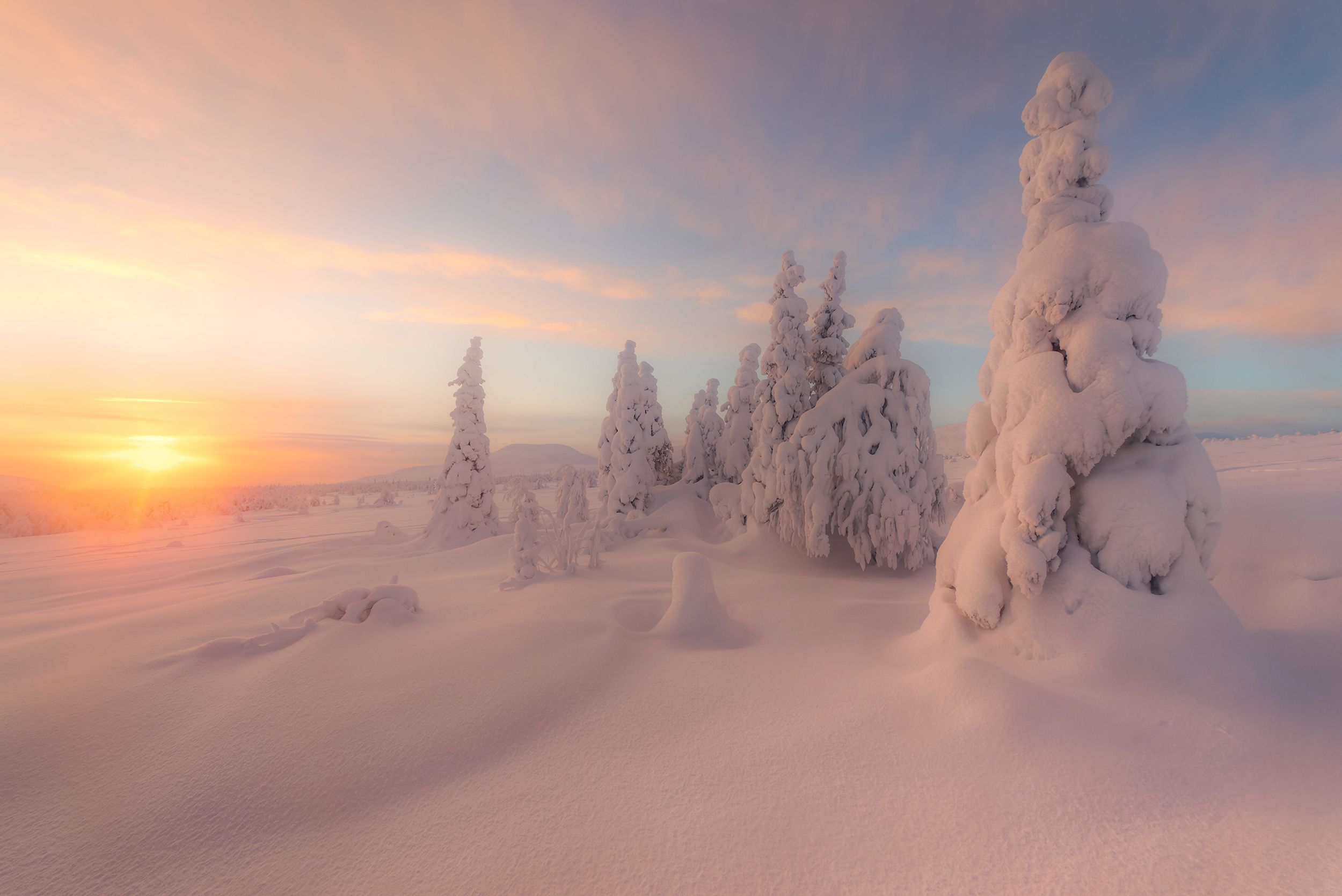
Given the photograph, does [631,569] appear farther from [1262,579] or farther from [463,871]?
[1262,579]

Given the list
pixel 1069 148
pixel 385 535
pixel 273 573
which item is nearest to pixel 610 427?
pixel 385 535

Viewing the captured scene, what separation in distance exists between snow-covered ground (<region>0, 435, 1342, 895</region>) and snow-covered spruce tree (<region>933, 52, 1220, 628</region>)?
3.20ft

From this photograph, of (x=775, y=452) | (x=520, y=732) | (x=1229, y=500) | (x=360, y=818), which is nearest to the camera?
(x=360, y=818)

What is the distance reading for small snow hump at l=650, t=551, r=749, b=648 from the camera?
614 cm

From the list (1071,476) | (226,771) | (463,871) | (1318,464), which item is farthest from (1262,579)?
(1318,464)

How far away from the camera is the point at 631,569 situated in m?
10.6

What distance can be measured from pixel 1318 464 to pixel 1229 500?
8320 millimetres

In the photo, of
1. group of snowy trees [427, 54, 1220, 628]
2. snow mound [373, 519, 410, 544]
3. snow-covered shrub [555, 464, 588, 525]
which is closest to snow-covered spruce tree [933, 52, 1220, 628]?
group of snowy trees [427, 54, 1220, 628]

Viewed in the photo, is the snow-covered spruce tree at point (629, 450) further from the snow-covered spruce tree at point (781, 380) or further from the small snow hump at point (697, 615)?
the small snow hump at point (697, 615)

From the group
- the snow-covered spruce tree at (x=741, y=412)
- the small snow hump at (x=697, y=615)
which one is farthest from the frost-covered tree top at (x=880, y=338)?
the snow-covered spruce tree at (x=741, y=412)

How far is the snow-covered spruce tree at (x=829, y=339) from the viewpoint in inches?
562

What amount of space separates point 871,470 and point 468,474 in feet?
45.7

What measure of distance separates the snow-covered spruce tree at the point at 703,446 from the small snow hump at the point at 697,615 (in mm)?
18416

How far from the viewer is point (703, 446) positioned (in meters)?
26.3
